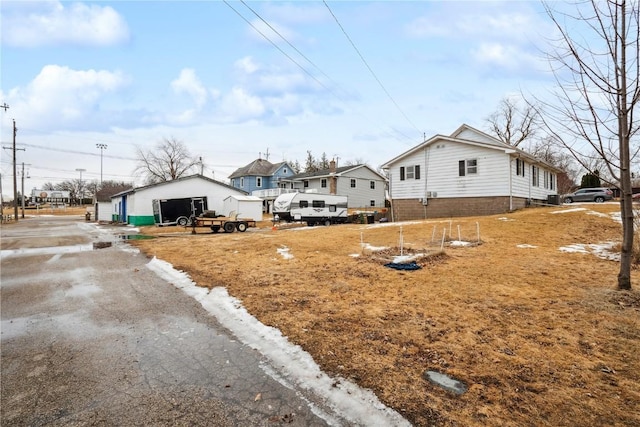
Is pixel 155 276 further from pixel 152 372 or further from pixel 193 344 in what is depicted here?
pixel 152 372

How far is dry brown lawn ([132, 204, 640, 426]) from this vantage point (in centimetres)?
278

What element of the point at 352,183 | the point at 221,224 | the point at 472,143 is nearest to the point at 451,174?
the point at 472,143

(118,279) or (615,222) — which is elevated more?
(615,222)

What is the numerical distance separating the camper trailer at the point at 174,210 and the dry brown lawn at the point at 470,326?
20.1 m

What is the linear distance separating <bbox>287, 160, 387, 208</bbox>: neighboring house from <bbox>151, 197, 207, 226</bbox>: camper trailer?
551 inches

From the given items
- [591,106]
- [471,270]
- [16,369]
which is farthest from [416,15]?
[16,369]

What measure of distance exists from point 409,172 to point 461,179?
3658 mm

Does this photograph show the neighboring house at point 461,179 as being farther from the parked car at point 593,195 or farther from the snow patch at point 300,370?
the snow patch at point 300,370

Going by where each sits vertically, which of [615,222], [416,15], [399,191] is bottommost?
[615,222]

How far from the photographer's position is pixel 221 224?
818 inches

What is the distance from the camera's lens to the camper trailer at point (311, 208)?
24.5m

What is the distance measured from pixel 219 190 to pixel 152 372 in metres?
31.2

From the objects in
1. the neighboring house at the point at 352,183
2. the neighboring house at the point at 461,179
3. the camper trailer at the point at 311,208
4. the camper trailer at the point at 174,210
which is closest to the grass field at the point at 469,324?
the neighboring house at the point at 461,179

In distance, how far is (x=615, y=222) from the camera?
14.0m
